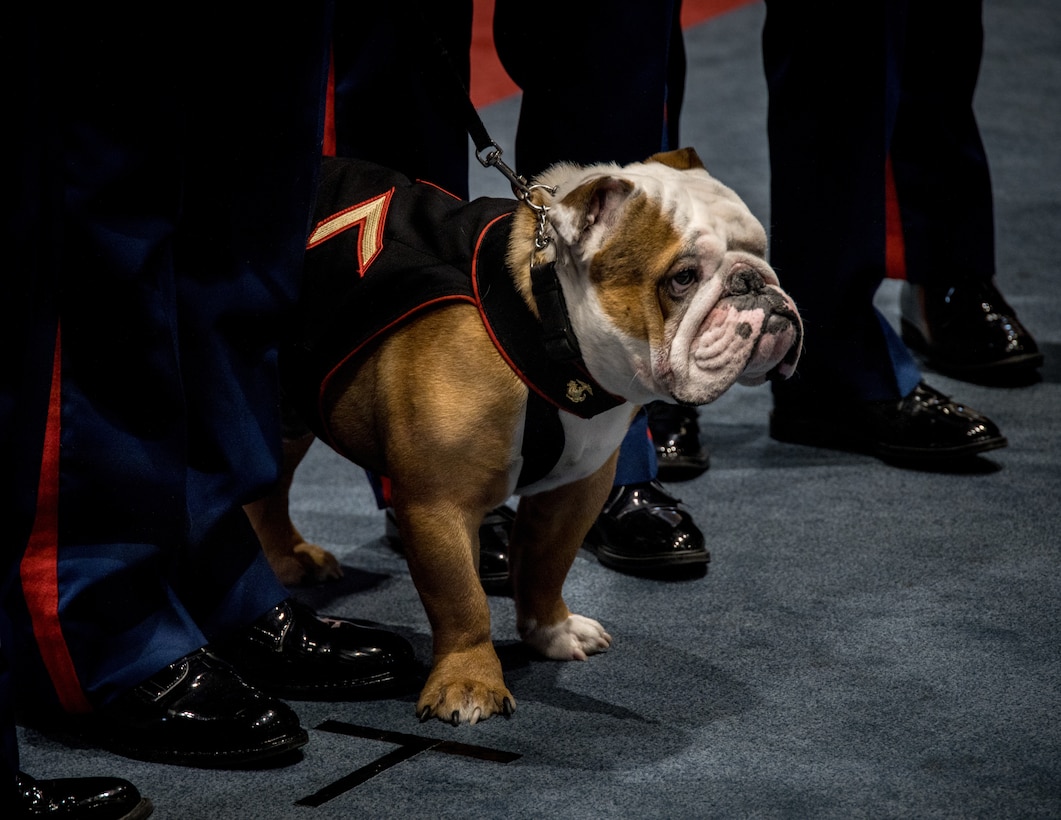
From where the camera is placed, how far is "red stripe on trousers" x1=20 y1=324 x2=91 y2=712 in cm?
137

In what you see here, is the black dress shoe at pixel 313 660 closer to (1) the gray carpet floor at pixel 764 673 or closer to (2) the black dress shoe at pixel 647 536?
(1) the gray carpet floor at pixel 764 673

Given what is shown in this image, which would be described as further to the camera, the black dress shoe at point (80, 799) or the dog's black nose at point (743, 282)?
the dog's black nose at point (743, 282)

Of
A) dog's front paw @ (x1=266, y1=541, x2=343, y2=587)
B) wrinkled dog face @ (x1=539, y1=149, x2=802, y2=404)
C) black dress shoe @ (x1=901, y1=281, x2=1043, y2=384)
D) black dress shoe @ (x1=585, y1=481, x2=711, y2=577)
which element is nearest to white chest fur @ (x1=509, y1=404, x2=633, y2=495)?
wrinkled dog face @ (x1=539, y1=149, x2=802, y2=404)

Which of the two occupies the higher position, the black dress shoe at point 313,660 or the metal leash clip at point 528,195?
the metal leash clip at point 528,195

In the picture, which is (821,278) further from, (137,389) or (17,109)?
(17,109)

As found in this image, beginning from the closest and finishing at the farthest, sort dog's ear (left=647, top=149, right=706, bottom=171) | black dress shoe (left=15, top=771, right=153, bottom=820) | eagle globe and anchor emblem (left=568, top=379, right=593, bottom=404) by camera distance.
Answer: black dress shoe (left=15, top=771, right=153, bottom=820) → eagle globe and anchor emblem (left=568, top=379, right=593, bottom=404) → dog's ear (left=647, top=149, right=706, bottom=171)

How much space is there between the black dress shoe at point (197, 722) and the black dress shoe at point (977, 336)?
65.5 inches

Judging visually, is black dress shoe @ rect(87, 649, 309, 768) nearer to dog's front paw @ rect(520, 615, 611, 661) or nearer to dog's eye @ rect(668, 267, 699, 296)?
dog's front paw @ rect(520, 615, 611, 661)

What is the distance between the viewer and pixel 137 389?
4.62 ft

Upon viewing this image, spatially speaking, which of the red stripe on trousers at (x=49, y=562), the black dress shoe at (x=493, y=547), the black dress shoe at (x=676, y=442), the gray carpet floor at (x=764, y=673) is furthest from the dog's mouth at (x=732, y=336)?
the black dress shoe at (x=676, y=442)

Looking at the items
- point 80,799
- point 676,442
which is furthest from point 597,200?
point 676,442

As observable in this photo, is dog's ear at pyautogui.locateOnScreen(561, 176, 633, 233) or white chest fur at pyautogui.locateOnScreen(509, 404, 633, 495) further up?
dog's ear at pyautogui.locateOnScreen(561, 176, 633, 233)

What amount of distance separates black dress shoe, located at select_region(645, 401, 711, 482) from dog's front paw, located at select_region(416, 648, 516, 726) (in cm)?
80

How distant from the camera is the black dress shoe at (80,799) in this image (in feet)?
4.15
